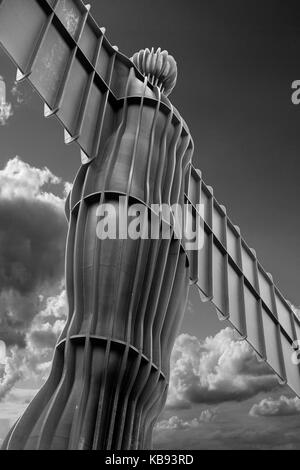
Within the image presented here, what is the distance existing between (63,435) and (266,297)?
12138 mm

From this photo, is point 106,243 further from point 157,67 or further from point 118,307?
point 157,67

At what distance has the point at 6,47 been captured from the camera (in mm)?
11984

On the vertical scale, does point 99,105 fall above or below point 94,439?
above

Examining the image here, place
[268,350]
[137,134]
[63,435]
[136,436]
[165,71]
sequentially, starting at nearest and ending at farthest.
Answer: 1. [63,435]
2. [136,436]
3. [137,134]
4. [165,71]
5. [268,350]

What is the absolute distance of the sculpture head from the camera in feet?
53.3

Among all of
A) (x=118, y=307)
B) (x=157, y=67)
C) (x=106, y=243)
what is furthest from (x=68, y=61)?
(x=118, y=307)

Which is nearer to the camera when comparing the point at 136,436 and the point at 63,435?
the point at 63,435

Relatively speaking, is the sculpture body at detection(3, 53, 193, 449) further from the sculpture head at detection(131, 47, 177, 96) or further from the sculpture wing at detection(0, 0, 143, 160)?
the sculpture head at detection(131, 47, 177, 96)

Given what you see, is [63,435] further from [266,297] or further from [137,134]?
[266,297]

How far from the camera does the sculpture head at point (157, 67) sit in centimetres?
1625

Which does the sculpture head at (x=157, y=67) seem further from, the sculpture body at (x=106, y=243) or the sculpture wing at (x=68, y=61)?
the sculpture wing at (x=68, y=61)

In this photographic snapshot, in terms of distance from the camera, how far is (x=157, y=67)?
16250 mm

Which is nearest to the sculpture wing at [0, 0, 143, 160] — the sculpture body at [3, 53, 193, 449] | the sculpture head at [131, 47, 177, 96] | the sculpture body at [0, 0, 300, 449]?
the sculpture body at [0, 0, 300, 449]

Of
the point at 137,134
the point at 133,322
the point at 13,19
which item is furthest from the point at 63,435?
the point at 13,19
